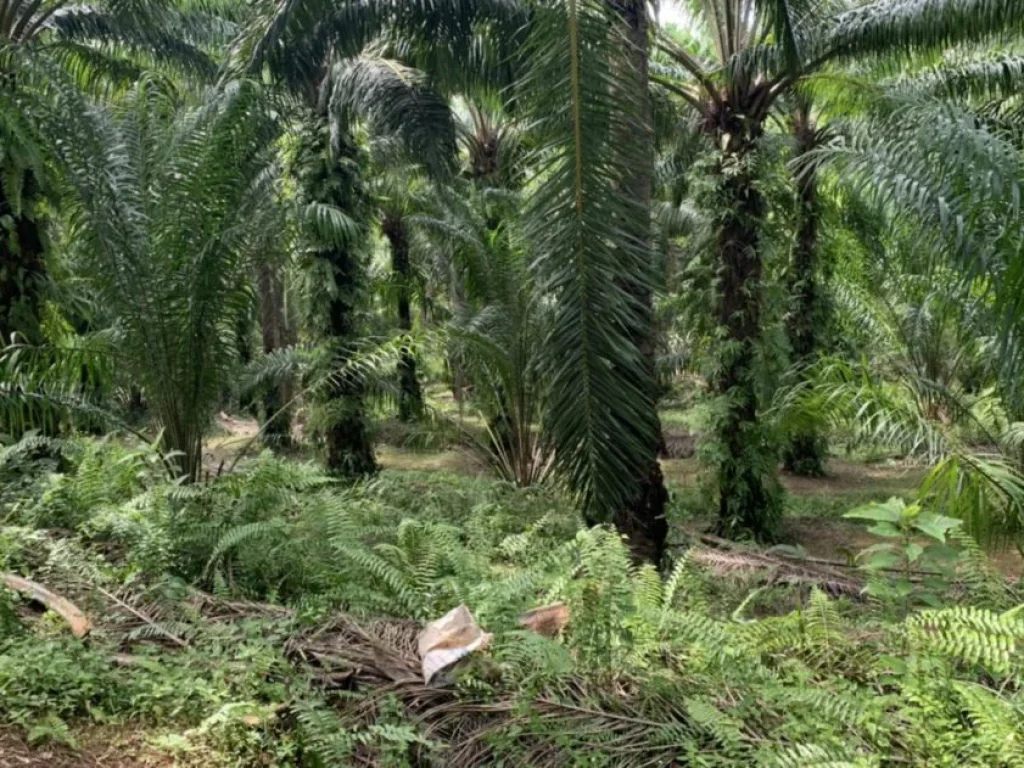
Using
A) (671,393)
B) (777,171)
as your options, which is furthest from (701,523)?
(671,393)

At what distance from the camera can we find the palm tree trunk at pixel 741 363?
8.31 meters

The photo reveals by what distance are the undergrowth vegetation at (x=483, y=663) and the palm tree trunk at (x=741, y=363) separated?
13.7 feet

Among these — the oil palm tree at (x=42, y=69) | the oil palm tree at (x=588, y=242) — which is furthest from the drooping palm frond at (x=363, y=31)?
the oil palm tree at (x=588, y=242)

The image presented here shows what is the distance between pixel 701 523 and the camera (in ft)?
29.7

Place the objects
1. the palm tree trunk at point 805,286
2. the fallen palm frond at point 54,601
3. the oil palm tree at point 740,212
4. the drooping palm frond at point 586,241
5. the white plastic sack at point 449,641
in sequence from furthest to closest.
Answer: the palm tree trunk at point 805,286, the oil palm tree at point 740,212, the drooping palm frond at point 586,241, the fallen palm frond at point 54,601, the white plastic sack at point 449,641

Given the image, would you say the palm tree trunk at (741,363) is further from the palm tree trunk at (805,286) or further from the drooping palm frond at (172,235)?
the drooping palm frond at (172,235)

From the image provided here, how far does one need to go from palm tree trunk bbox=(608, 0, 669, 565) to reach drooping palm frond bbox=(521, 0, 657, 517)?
383 millimetres

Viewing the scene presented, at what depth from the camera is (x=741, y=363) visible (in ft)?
27.7

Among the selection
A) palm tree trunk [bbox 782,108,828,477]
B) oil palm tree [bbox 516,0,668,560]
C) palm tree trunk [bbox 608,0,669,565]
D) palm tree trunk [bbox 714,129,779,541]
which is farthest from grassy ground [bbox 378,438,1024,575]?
oil palm tree [bbox 516,0,668,560]

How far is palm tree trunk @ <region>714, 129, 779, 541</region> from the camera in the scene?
8312 millimetres

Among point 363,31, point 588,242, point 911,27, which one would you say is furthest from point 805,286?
point 588,242

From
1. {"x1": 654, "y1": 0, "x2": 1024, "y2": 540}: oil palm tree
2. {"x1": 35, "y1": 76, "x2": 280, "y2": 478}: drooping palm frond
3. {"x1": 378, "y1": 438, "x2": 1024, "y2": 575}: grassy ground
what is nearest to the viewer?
{"x1": 35, "y1": 76, "x2": 280, "y2": 478}: drooping palm frond

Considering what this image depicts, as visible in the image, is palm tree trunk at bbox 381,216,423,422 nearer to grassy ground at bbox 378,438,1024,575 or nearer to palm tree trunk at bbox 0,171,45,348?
grassy ground at bbox 378,438,1024,575

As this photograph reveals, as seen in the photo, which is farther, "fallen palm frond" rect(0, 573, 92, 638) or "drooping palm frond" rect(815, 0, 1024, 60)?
"drooping palm frond" rect(815, 0, 1024, 60)
